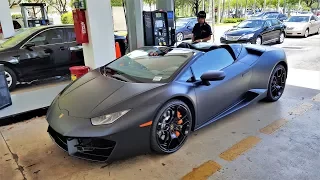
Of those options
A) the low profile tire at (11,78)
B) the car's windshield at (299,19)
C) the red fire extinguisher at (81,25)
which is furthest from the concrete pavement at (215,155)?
the car's windshield at (299,19)

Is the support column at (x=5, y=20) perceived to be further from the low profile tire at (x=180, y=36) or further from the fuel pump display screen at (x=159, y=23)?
the low profile tire at (x=180, y=36)

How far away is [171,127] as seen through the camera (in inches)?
108

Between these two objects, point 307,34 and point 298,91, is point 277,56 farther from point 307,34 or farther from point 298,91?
point 307,34

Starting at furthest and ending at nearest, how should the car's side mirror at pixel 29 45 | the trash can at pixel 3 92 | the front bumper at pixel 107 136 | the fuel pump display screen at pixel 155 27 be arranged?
the fuel pump display screen at pixel 155 27
the car's side mirror at pixel 29 45
the trash can at pixel 3 92
the front bumper at pixel 107 136

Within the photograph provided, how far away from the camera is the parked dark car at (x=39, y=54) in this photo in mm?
5410

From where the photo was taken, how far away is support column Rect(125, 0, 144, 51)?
6.21m

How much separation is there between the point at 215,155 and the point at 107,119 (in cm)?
118

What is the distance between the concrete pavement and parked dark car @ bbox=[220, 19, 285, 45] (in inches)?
→ 286

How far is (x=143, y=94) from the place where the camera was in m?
2.60

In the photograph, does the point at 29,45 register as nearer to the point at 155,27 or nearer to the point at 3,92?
the point at 3,92

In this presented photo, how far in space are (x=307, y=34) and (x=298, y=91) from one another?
10.9 meters

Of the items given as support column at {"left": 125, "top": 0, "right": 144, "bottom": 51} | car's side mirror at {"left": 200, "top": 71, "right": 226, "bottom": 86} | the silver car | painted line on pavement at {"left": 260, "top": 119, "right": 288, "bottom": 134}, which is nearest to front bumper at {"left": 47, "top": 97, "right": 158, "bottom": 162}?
car's side mirror at {"left": 200, "top": 71, "right": 226, "bottom": 86}

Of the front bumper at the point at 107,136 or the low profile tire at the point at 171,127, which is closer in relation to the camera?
the front bumper at the point at 107,136

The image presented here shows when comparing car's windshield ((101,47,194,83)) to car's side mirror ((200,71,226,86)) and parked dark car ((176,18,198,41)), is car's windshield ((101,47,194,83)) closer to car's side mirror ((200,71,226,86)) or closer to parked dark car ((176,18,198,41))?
car's side mirror ((200,71,226,86))
